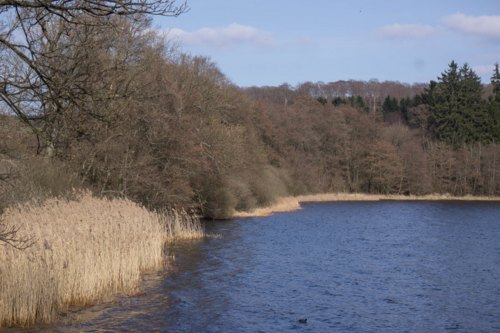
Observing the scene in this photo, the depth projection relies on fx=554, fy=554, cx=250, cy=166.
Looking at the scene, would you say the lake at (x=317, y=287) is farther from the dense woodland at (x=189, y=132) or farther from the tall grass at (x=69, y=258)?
the dense woodland at (x=189, y=132)

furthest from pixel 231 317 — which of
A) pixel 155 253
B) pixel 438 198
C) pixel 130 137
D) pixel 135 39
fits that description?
pixel 438 198

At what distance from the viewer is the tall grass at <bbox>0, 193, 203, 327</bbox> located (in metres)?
10.2

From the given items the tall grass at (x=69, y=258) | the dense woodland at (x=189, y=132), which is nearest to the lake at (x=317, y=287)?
the tall grass at (x=69, y=258)

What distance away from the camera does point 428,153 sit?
67562mm

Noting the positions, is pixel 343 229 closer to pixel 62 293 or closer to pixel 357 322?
pixel 357 322

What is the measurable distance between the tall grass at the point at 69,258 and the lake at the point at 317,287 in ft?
1.61

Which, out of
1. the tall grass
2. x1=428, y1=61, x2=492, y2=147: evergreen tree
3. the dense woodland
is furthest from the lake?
x1=428, y1=61, x2=492, y2=147: evergreen tree

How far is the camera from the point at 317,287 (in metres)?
15.5

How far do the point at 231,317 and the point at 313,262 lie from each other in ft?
26.3

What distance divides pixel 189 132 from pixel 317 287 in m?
13.4

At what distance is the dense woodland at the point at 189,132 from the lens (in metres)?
6.84

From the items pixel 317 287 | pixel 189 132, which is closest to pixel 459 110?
pixel 189 132

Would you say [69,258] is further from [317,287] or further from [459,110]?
[459,110]

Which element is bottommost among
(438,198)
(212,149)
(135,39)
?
(438,198)
